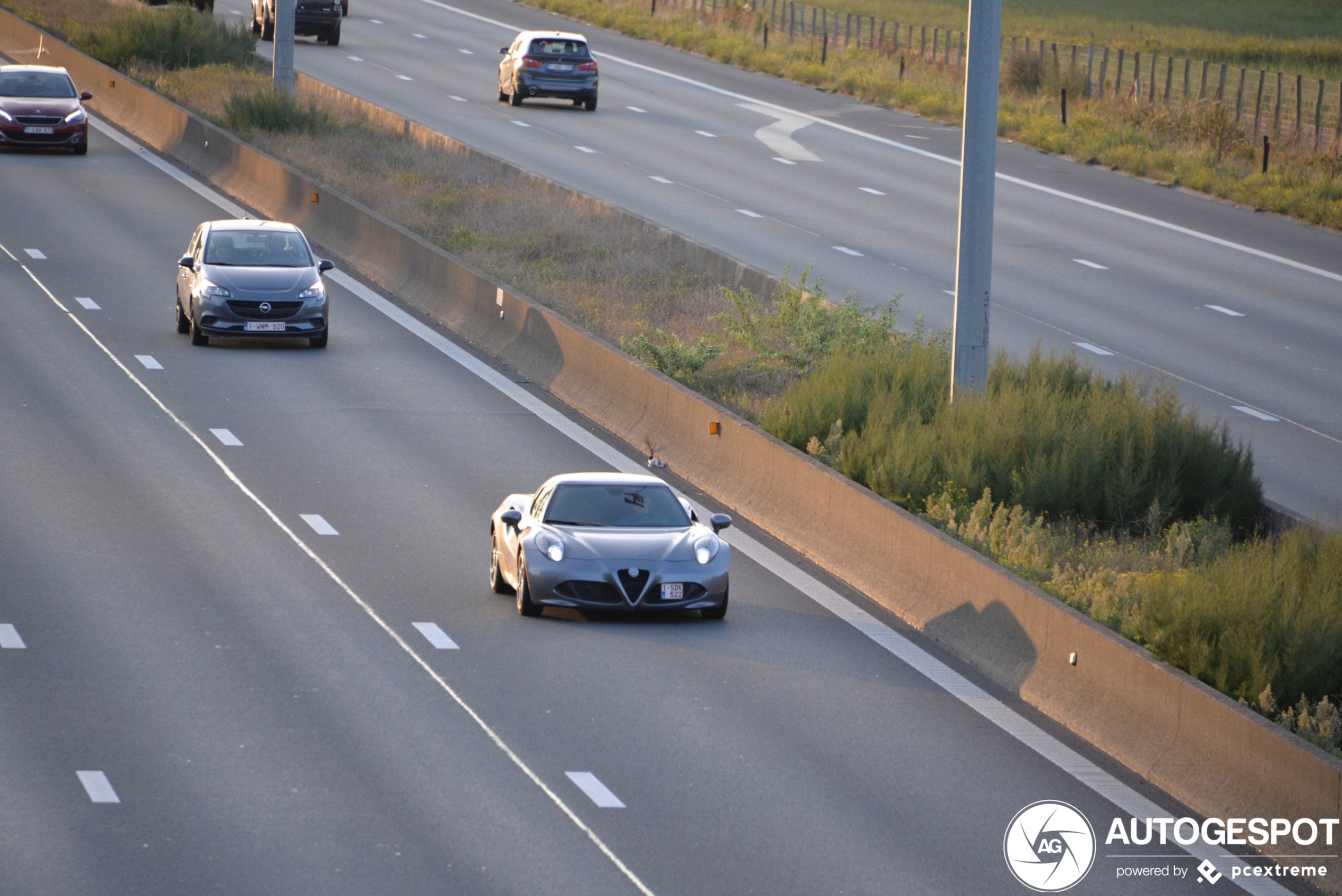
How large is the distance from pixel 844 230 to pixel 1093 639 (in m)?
22.1

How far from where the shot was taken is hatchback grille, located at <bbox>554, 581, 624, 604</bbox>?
44.8ft

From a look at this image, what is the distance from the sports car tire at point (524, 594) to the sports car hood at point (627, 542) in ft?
1.26

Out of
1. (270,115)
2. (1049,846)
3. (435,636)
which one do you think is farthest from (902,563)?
(270,115)

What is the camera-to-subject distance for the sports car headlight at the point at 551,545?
1367 cm

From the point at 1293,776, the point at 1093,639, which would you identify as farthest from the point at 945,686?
the point at 1293,776

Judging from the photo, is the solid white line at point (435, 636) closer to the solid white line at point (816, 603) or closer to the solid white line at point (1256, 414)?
the solid white line at point (816, 603)

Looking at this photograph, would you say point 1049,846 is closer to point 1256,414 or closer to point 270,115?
point 1256,414

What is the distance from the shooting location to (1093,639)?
11680 millimetres

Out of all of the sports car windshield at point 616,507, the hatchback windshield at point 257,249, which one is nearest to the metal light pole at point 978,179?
the sports car windshield at point 616,507

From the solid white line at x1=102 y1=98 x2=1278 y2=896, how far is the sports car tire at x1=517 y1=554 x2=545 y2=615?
104 centimetres

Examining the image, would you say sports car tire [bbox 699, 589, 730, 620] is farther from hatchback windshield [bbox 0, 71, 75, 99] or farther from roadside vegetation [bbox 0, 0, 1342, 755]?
Result: hatchback windshield [bbox 0, 71, 75, 99]

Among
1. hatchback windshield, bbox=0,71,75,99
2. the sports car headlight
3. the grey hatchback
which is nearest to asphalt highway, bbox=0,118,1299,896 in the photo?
the sports car headlight

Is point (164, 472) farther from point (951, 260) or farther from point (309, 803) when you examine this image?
point (951, 260)

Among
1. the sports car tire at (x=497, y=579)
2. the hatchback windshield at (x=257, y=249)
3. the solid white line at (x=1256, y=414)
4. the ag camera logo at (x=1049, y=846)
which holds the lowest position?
the solid white line at (x=1256, y=414)
